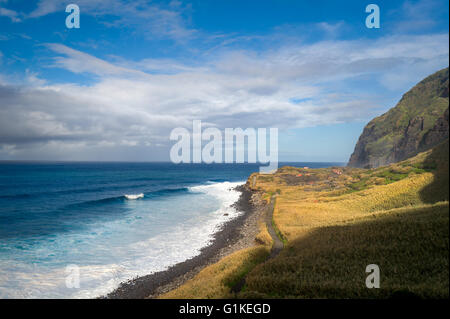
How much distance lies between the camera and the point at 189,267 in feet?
64.3

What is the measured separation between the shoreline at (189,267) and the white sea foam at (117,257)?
2.89 ft

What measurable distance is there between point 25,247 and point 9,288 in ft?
32.1

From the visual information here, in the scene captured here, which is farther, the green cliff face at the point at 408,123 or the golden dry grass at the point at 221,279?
the green cliff face at the point at 408,123

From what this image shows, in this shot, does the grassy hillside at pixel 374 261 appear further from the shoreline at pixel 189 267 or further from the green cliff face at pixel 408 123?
the green cliff face at pixel 408 123

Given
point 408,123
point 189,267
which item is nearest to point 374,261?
point 189,267

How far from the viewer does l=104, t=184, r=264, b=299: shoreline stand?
1609 cm

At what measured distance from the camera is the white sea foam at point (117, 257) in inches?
656

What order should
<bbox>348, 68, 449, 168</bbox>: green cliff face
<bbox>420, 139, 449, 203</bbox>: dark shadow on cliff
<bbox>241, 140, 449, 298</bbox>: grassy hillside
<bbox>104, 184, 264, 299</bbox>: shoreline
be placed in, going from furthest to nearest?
<bbox>348, 68, 449, 168</bbox>: green cliff face → <bbox>104, 184, 264, 299</bbox>: shoreline → <bbox>241, 140, 449, 298</bbox>: grassy hillside → <bbox>420, 139, 449, 203</bbox>: dark shadow on cliff

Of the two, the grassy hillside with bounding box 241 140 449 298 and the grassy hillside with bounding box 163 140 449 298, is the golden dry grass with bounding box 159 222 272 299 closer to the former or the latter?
the grassy hillside with bounding box 163 140 449 298

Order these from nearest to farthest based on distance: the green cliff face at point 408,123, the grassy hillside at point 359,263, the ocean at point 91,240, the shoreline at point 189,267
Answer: the grassy hillside at point 359,263 → the shoreline at point 189,267 → the ocean at point 91,240 → the green cliff face at point 408,123

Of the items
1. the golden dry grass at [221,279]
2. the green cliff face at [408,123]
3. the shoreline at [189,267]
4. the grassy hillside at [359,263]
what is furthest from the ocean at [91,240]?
the green cliff face at [408,123]

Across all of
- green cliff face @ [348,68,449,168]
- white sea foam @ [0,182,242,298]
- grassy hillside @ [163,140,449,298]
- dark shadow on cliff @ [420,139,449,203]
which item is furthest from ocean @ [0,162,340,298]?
green cliff face @ [348,68,449,168]

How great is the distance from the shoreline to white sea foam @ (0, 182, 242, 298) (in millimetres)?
882
